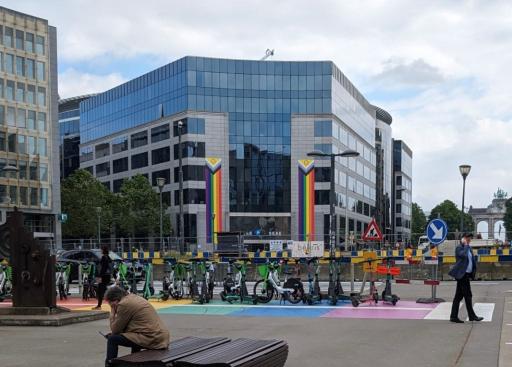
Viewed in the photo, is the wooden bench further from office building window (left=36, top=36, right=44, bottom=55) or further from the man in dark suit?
office building window (left=36, top=36, right=44, bottom=55)

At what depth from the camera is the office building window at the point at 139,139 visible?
86250 millimetres

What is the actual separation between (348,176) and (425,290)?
6649 centimetres

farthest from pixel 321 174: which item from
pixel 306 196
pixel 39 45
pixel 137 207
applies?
pixel 39 45

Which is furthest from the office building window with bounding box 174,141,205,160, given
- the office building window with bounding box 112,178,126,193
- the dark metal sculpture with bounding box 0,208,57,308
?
the dark metal sculpture with bounding box 0,208,57,308

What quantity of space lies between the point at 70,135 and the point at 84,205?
4501 centimetres

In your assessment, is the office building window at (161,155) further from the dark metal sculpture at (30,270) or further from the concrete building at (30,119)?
the dark metal sculpture at (30,270)

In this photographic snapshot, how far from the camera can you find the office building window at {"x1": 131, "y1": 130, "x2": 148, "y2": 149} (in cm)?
8625

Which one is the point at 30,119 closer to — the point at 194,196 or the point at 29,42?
the point at 29,42

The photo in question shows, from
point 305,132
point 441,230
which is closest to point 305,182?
point 305,132

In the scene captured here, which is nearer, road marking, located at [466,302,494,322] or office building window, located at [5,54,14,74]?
road marking, located at [466,302,494,322]

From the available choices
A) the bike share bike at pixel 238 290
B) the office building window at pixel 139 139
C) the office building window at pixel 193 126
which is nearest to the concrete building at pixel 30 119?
the office building window at pixel 193 126

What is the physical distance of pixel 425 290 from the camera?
22453 mm

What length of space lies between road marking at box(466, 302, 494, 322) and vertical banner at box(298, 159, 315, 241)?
163 ft

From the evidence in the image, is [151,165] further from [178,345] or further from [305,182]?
[178,345]
